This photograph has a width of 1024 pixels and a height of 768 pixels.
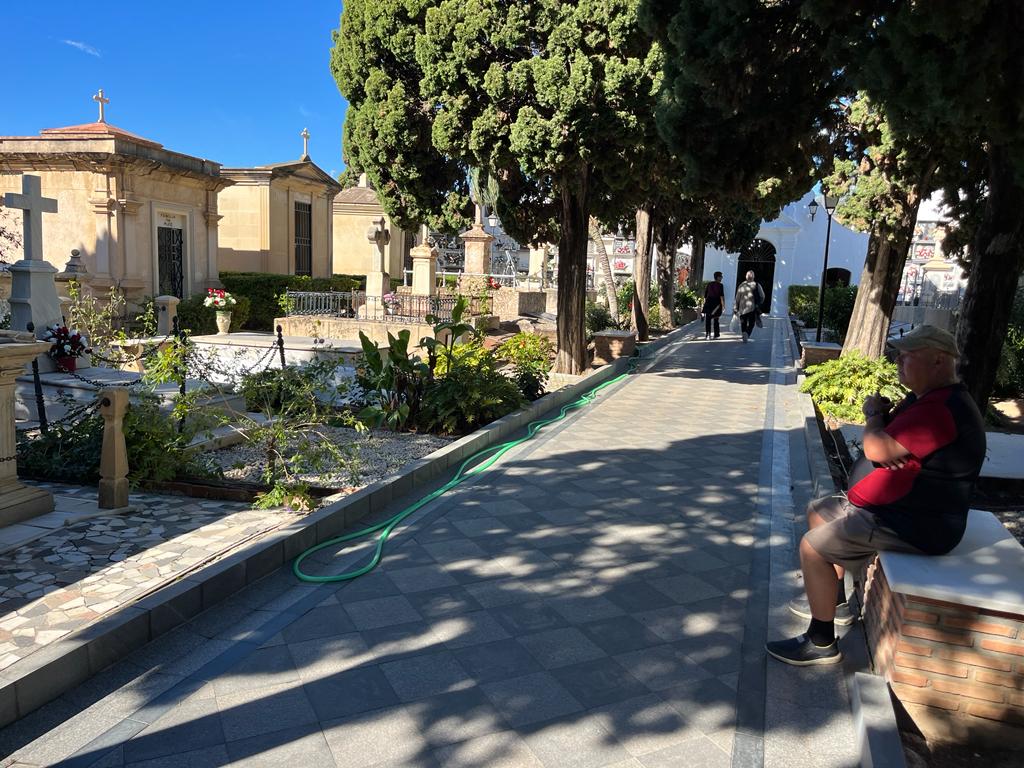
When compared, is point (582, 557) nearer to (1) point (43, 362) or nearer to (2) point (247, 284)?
(1) point (43, 362)

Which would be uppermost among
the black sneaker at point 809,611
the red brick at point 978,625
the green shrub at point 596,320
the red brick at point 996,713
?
the green shrub at point 596,320

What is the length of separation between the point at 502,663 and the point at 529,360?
8.08 metres

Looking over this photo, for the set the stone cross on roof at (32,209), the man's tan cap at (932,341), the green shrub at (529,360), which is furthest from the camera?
the green shrub at (529,360)

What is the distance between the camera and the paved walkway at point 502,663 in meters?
2.75

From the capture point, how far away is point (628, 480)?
6355 millimetres

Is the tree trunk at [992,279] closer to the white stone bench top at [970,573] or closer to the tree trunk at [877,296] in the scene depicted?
the white stone bench top at [970,573]

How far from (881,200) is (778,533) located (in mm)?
5895

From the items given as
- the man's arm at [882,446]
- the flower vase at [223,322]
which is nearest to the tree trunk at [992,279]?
the man's arm at [882,446]

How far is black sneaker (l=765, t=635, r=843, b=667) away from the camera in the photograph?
3.34 meters

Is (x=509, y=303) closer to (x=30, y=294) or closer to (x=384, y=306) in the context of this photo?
(x=384, y=306)

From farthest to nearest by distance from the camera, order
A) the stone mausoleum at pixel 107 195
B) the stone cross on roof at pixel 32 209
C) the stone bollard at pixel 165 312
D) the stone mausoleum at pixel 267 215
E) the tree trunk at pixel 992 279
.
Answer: the stone mausoleum at pixel 267 215 < the stone mausoleum at pixel 107 195 < the stone bollard at pixel 165 312 < the stone cross on roof at pixel 32 209 < the tree trunk at pixel 992 279

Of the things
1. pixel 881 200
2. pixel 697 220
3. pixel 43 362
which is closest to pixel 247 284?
pixel 43 362

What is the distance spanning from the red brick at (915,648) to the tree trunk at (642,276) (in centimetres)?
1619

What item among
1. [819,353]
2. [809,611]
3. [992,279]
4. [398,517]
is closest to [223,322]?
[819,353]
